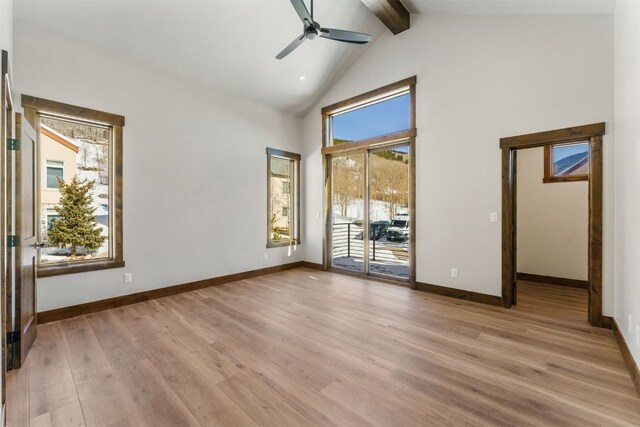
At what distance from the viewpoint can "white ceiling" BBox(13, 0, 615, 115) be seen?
3205mm

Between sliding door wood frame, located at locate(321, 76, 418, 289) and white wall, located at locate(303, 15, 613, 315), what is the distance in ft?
0.38

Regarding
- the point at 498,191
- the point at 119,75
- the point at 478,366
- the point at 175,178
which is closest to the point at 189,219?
the point at 175,178

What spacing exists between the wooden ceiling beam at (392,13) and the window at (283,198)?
2.86 metres

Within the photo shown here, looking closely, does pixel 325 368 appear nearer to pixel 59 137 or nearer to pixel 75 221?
pixel 75 221

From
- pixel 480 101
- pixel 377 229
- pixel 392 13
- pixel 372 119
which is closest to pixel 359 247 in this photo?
pixel 377 229

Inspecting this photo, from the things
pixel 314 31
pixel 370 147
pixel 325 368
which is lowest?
pixel 325 368

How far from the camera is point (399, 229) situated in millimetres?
4957

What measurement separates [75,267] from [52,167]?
122 cm

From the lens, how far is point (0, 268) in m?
1.61

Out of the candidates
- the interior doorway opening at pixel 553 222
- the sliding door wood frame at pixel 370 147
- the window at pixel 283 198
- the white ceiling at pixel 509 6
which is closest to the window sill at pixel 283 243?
the window at pixel 283 198

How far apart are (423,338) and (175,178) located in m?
3.93

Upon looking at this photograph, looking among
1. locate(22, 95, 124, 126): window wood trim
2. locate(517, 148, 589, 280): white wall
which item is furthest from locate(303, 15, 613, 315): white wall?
locate(22, 95, 124, 126): window wood trim

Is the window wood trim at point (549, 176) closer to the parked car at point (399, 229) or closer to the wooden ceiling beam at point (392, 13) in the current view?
the parked car at point (399, 229)

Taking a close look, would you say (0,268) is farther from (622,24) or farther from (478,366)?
(622,24)
